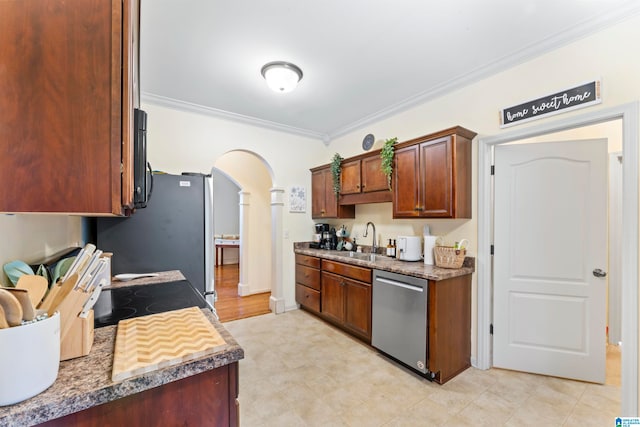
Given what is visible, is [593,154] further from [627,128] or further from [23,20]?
[23,20]

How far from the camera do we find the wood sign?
1.89 m

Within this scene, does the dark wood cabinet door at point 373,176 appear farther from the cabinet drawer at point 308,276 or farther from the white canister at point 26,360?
the white canister at point 26,360

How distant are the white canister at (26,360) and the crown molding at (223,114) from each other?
2.99 meters

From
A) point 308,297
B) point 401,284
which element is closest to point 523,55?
point 401,284

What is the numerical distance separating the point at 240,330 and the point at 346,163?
251cm

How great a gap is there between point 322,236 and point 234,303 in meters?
1.84

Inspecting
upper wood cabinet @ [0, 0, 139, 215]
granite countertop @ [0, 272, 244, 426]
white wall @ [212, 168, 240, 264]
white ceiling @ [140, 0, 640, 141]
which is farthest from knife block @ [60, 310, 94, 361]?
white wall @ [212, 168, 240, 264]

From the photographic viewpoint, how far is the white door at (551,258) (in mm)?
2168

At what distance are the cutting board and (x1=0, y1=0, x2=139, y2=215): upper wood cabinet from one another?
0.46 meters

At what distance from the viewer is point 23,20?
2.31 feet

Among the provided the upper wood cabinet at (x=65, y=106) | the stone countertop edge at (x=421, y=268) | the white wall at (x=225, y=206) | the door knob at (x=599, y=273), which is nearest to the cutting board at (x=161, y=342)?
the upper wood cabinet at (x=65, y=106)

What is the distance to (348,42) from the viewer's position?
2.07m

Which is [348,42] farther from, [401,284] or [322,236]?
[322,236]

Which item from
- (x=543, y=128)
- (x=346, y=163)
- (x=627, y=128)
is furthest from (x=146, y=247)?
(x=627, y=128)
